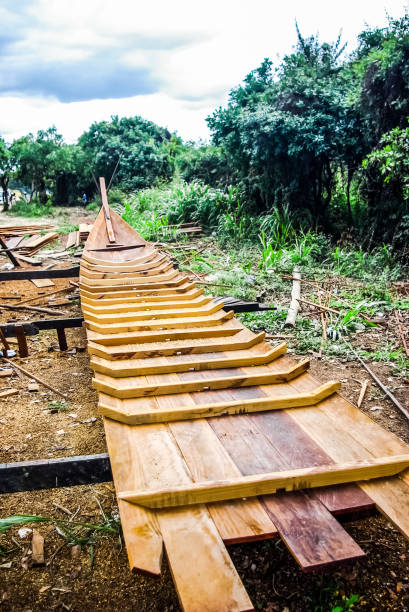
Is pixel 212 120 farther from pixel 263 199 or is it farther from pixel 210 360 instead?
pixel 210 360

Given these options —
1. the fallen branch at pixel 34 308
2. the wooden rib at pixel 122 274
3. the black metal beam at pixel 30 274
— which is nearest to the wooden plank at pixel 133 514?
the wooden rib at pixel 122 274

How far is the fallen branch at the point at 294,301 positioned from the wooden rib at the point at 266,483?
330cm

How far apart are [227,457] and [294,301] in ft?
12.9

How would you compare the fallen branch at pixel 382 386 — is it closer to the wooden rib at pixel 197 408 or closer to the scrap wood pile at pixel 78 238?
the wooden rib at pixel 197 408

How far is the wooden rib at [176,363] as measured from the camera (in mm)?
2406

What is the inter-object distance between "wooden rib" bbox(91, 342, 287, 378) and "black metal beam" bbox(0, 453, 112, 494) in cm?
72

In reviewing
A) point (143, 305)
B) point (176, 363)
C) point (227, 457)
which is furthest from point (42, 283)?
point (227, 457)

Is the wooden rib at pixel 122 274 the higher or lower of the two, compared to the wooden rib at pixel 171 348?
higher

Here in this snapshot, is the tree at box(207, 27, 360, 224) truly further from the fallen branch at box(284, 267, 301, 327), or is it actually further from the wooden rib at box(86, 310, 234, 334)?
the wooden rib at box(86, 310, 234, 334)

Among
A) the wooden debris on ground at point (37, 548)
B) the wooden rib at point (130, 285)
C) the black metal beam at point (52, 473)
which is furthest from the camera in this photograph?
the wooden rib at point (130, 285)

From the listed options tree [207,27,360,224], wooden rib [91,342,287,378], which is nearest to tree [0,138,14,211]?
tree [207,27,360,224]

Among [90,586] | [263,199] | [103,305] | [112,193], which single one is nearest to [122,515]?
[90,586]

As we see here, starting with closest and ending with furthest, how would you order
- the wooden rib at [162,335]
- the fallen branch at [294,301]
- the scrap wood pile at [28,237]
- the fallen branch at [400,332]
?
the wooden rib at [162,335] < the fallen branch at [400,332] < the fallen branch at [294,301] < the scrap wood pile at [28,237]

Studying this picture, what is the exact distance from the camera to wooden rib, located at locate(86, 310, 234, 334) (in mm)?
3116
